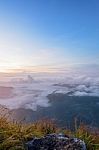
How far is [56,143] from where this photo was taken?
1070 cm

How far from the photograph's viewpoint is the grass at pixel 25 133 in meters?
10.9

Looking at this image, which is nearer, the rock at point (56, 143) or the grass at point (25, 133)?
the rock at point (56, 143)

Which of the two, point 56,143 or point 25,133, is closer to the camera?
point 56,143

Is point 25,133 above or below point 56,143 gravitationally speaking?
above

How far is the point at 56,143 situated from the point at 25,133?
1620mm

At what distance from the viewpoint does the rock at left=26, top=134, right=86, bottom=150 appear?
10484mm

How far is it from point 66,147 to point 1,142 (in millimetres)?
→ 1864

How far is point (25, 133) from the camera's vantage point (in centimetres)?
1203

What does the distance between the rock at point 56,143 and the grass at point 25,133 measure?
339mm

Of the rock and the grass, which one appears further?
the grass

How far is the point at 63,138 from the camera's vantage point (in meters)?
10.8

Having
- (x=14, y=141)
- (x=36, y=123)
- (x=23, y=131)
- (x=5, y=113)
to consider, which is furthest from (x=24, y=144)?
(x=36, y=123)

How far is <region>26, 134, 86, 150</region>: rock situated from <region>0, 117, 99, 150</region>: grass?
1.11ft

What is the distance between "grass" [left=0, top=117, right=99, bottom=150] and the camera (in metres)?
10.9
